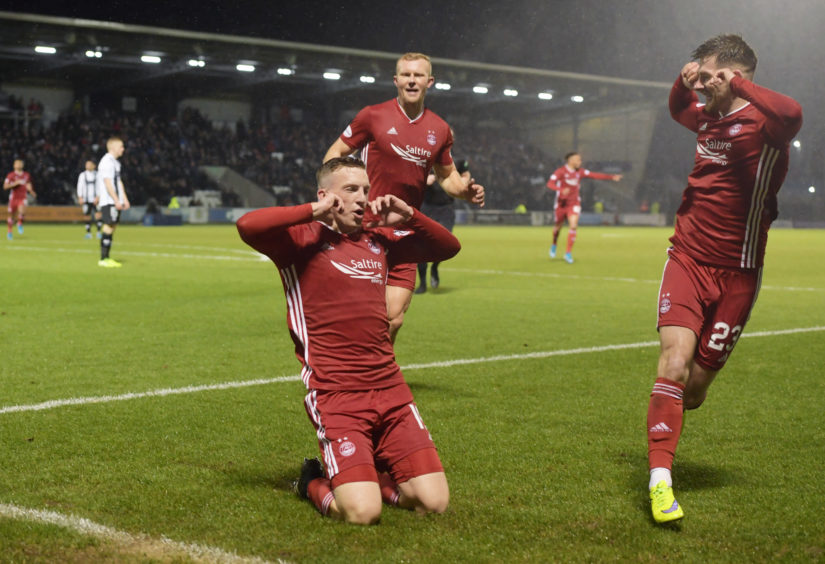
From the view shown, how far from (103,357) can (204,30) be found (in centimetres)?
3686

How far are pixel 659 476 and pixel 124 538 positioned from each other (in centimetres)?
204

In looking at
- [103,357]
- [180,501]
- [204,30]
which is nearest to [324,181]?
[180,501]

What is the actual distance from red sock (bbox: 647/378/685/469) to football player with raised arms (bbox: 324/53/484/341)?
242 centimetres

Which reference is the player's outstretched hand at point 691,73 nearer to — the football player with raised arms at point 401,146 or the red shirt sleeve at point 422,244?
the red shirt sleeve at point 422,244

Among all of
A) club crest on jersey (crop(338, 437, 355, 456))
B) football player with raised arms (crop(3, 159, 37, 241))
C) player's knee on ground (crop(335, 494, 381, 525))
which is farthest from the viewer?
football player with raised arms (crop(3, 159, 37, 241))

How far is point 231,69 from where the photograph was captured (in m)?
46.4

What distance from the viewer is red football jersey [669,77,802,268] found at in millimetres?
4344

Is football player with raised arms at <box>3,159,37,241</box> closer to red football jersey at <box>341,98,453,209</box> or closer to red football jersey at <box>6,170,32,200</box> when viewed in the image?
red football jersey at <box>6,170,32,200</box>

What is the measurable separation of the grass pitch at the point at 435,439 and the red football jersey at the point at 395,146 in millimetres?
1357

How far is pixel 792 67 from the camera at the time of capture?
37.3 metres

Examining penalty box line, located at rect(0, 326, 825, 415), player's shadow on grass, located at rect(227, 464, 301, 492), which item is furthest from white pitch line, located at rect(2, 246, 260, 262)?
player's shadow on grass, located at rect(227, 464, 301, 492)

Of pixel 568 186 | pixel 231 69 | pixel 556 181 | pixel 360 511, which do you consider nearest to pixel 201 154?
pixel 231 69

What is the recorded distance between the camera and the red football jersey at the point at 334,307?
4.07m

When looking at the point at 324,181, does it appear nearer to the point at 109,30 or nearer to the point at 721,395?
the point at 721,395
